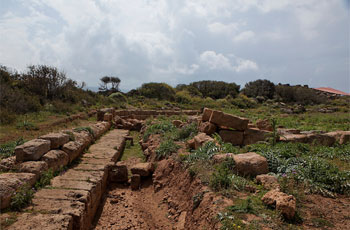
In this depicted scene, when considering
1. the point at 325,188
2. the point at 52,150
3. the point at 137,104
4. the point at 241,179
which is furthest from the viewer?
the point at 137,104

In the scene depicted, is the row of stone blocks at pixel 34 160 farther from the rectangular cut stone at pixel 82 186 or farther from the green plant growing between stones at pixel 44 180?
the rectangular cut stone at pixel 82 186

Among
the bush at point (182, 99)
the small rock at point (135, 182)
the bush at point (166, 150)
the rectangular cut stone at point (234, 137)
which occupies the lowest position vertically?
the small rock at point (135, 182)

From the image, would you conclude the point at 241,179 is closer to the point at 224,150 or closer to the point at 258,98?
the point at 224,150

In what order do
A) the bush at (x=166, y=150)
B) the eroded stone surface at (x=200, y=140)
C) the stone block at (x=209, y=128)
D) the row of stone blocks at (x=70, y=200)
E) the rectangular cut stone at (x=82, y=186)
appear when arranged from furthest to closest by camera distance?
the stone block at (x=209, y=128) → the bush at (x=166, y=150) → the eroded stone surface at (x=200, y=140) → the rectangular cut stone at (x=82, y=186) → the row of stone blocks at (x=70, y=200)

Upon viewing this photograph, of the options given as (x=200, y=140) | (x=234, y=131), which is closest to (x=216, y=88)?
(x=234, y=131)

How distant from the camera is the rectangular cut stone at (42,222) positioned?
3471 mm

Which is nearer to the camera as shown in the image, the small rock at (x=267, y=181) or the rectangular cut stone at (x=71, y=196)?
the small rock at (x=267, y=181)

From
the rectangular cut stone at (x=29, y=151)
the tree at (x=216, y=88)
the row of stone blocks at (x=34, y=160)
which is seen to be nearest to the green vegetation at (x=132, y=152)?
the row of stone blocks at (x=34, y=160)

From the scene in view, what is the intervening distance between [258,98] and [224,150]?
103 feet

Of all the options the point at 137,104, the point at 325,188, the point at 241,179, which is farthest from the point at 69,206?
the point at 137,104

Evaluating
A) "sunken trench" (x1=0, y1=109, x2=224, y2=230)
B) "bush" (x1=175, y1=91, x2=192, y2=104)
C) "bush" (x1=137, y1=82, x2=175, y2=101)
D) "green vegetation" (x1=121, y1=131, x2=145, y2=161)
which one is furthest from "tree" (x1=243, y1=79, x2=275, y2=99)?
"sunken trench" (x1=0, y1=109, x2=224, y2=230)

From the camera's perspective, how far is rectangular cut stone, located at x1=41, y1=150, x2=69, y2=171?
5.58 m

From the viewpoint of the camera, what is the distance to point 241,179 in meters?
4.22

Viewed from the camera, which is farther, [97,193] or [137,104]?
[137,104]
